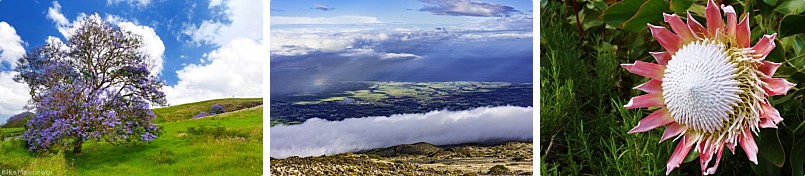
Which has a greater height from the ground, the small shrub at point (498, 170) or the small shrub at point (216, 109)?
the small shrub at point (216, 109)

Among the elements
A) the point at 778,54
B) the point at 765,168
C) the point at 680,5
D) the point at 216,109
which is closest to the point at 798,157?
the point at 765,168

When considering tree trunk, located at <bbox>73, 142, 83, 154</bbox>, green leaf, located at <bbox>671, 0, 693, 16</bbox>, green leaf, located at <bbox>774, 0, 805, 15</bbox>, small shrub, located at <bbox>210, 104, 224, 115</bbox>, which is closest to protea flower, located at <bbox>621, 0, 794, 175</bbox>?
green leaf, located at <bbox>671, 0, 693, 16</bbox>

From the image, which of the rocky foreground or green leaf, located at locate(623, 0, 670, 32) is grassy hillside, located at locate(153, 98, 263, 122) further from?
green leaf, located at locate(623, 0, 670, 32)

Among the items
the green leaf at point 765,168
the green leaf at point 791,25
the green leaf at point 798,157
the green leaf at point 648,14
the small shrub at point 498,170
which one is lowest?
the small shrub at point 498,170

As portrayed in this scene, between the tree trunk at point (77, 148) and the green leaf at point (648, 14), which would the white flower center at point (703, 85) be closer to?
the green leaf at point (648, 14)

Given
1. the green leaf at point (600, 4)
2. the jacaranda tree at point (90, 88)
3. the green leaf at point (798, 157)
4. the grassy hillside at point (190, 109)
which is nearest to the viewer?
the green leaf at point (798, 157)

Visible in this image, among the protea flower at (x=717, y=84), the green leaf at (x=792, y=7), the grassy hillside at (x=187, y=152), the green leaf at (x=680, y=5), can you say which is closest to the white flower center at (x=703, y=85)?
the protea flower at (x=717, y=84)
